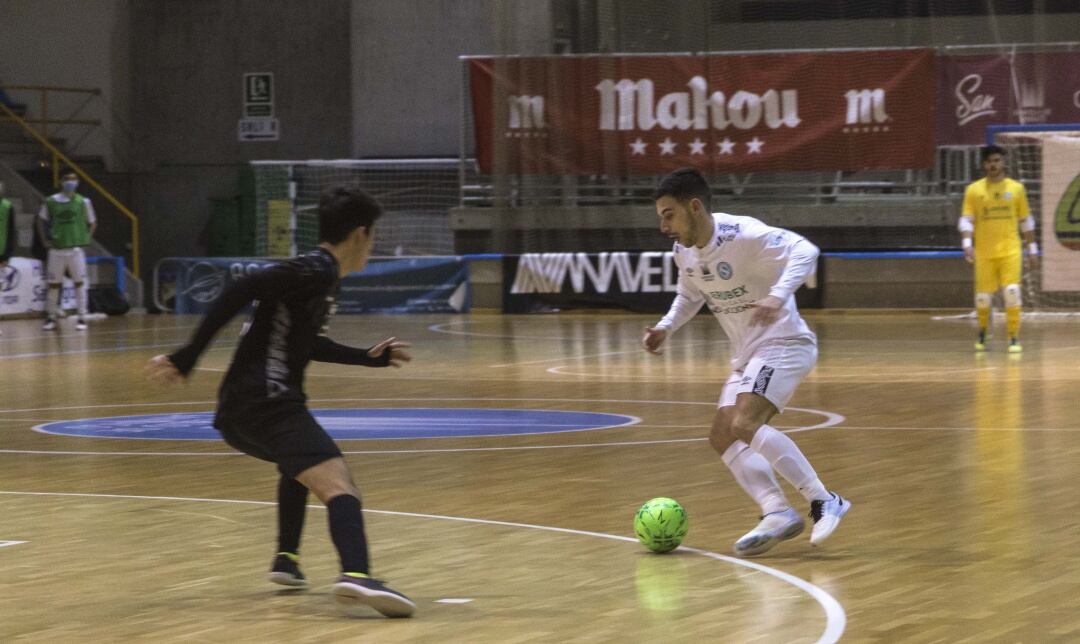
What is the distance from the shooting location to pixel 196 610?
5.54 m

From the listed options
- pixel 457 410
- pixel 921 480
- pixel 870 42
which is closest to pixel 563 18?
pixel 870 42

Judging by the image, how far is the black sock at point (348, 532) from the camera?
536 cm

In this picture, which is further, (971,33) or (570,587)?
(971,33)

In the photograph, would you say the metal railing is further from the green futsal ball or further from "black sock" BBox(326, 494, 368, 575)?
"black sock" BBox(326, 494, 368, 575)

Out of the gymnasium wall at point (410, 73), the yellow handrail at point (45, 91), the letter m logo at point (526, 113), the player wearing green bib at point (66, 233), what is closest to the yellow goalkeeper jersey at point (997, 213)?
the letter m logo at point (526, 113)

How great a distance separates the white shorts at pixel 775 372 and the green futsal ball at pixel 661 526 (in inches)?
21.4

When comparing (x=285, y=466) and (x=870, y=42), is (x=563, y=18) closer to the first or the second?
(x=870, y=42)

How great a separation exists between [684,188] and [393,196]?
72.0 feet

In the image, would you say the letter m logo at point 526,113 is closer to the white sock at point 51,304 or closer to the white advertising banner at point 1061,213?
the white sock at point 51,304

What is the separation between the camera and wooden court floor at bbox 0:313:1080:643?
534 cm

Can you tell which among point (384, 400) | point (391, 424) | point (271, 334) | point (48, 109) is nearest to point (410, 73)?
point (48, 109)

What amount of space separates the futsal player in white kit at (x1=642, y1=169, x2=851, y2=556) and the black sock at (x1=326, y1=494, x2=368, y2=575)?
74.2 inches

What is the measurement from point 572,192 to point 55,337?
27.9 feet

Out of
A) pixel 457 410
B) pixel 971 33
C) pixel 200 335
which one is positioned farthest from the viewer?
pixel 971 33
